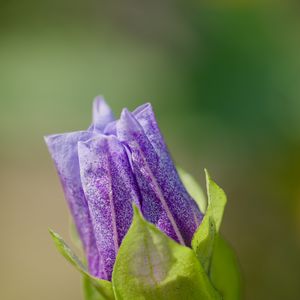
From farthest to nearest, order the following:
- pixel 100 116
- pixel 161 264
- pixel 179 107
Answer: pixel 179 107 < pixel 100 116 < pixel 161 264

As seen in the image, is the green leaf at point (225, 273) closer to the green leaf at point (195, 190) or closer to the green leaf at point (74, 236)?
the green leaf at point (195, 190)

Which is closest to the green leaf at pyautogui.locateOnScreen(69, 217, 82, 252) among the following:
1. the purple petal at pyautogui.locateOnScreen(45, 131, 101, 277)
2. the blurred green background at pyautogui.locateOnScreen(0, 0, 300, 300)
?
the purple petal at pyautogui.locateOnScreen(45, 131, 101, 277)

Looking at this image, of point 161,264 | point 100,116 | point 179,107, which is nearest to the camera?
point 161,264

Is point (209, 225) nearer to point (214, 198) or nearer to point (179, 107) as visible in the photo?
Result: point (214, 198)

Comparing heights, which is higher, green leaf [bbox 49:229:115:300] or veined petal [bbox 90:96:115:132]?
veined petal [bbox 90:96:115:132]

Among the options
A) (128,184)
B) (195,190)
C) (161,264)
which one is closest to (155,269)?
(161,264)

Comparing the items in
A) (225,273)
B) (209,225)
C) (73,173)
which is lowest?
(225,273)

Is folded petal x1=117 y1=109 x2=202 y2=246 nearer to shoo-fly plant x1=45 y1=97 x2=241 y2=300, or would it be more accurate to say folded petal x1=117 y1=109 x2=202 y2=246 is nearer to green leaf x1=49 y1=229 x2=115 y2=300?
shoo-fly plant x1=45 y1=97 x2=241 y2=300
